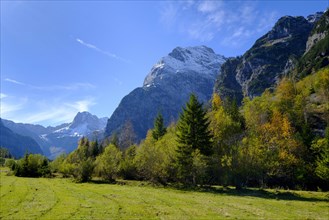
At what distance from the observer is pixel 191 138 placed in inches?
2613

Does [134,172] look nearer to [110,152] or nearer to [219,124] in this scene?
[110,152]

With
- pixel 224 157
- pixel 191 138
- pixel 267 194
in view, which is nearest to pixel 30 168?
pixel 191 138

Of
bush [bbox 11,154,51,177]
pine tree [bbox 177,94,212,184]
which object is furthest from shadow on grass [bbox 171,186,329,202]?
bush [bbox 11,154,51,177]

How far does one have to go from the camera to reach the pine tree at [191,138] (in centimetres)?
6496

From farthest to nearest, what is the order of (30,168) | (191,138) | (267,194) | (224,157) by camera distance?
(30,168), (191,138), (224,157), (267,194)

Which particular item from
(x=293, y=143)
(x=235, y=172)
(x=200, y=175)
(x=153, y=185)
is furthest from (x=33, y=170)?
(x=293, y=143)

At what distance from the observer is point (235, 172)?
6281 centimetres

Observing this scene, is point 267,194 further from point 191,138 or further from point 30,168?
point 30,168

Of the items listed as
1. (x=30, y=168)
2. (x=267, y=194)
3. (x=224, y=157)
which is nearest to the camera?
(x=267, y=194)

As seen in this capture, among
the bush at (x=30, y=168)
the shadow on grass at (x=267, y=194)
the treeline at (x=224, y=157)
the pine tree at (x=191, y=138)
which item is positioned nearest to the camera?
the shadow on grass at (x=267, y=194)

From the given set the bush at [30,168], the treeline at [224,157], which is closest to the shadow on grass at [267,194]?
the treeline at [224,157]

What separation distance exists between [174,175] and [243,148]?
17.9 m

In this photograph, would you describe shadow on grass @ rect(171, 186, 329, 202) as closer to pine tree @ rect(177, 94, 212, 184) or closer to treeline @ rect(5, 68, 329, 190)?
treeline @ rect(5, 68, 329, 190)

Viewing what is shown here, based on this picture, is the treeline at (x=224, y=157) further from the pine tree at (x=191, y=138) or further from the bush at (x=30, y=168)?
the bush at (x=30, y=168)
